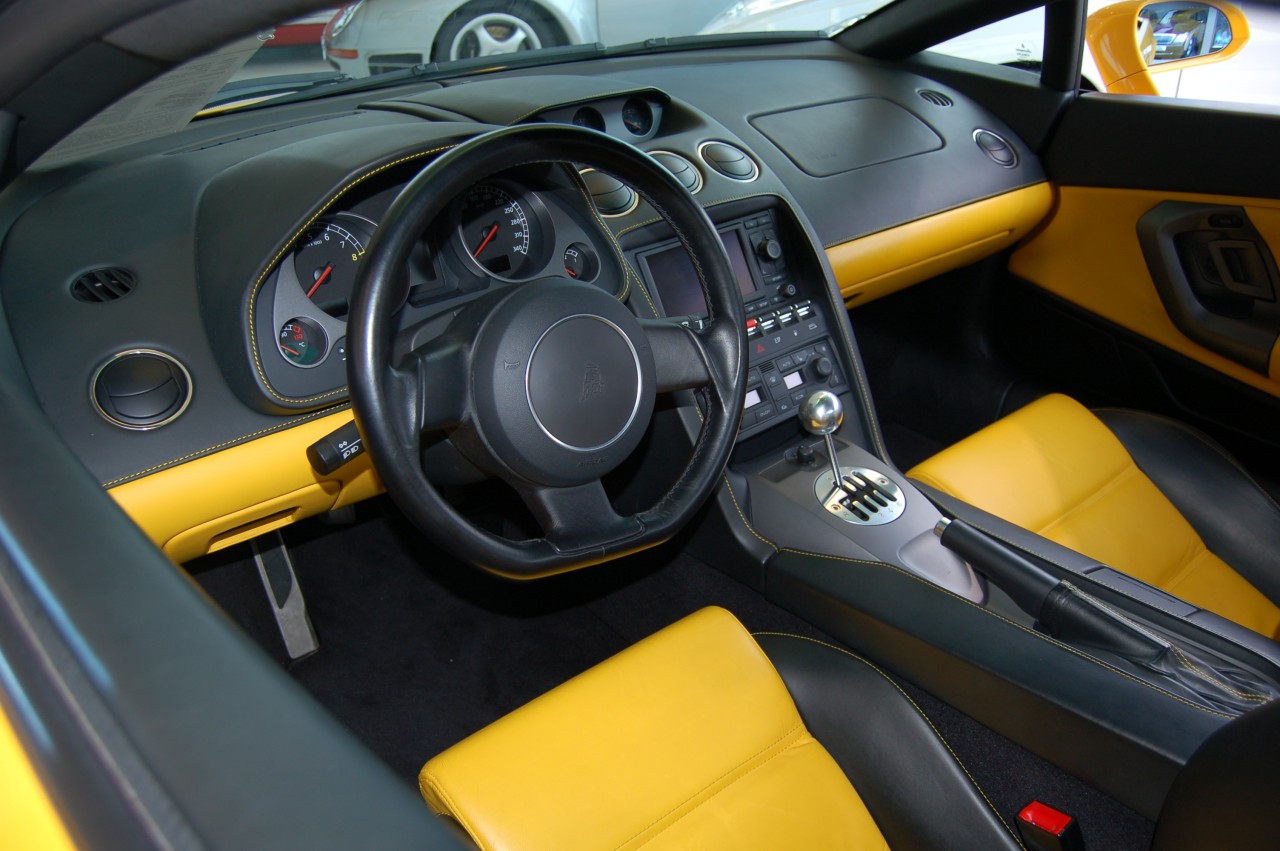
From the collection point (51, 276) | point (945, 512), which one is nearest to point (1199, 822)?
point (945, 512)

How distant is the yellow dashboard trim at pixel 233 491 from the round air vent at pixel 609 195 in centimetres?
61

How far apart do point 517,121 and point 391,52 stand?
0.66 metres

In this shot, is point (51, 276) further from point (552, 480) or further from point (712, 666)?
point (712, 666)

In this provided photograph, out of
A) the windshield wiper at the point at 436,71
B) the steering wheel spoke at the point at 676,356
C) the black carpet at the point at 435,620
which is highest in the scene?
the windshield wiper at the point at 436,71

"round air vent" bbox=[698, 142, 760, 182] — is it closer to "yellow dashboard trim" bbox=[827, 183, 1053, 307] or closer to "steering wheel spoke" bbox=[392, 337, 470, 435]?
"yellow dashboard trim" bbox=[827, 183, 1053, 307]

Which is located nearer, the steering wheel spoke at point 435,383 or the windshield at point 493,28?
the steering wheel spoke at point 435,383

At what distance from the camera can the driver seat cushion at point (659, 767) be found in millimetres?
1117

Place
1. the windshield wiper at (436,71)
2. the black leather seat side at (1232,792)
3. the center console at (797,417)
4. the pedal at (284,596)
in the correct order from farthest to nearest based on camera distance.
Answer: the pedal at (284,596)
the windshield wiper at (436,71)
the center console at (797,417)
the black leather seat side at (1232,792)

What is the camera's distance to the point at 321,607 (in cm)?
219

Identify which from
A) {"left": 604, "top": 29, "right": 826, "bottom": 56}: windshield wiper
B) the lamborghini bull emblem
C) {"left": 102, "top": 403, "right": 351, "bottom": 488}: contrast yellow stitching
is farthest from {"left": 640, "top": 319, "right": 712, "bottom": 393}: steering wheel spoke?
{"left": 604, "top": 29, "right": 826, "bottom": 56}: windshield wiper

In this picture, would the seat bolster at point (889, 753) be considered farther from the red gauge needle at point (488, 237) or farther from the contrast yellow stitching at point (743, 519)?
the red gauge needle at point (488, 237)

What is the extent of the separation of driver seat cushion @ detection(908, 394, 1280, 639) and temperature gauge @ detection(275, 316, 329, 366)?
1116mm

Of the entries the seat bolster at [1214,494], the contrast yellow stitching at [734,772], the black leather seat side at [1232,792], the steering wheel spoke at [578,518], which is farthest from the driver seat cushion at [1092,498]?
the black leather seat side at [1232,792]

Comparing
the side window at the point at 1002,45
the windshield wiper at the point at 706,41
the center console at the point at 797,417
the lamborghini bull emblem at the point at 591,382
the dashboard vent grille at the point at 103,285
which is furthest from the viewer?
the side window at the point at 1002,45
